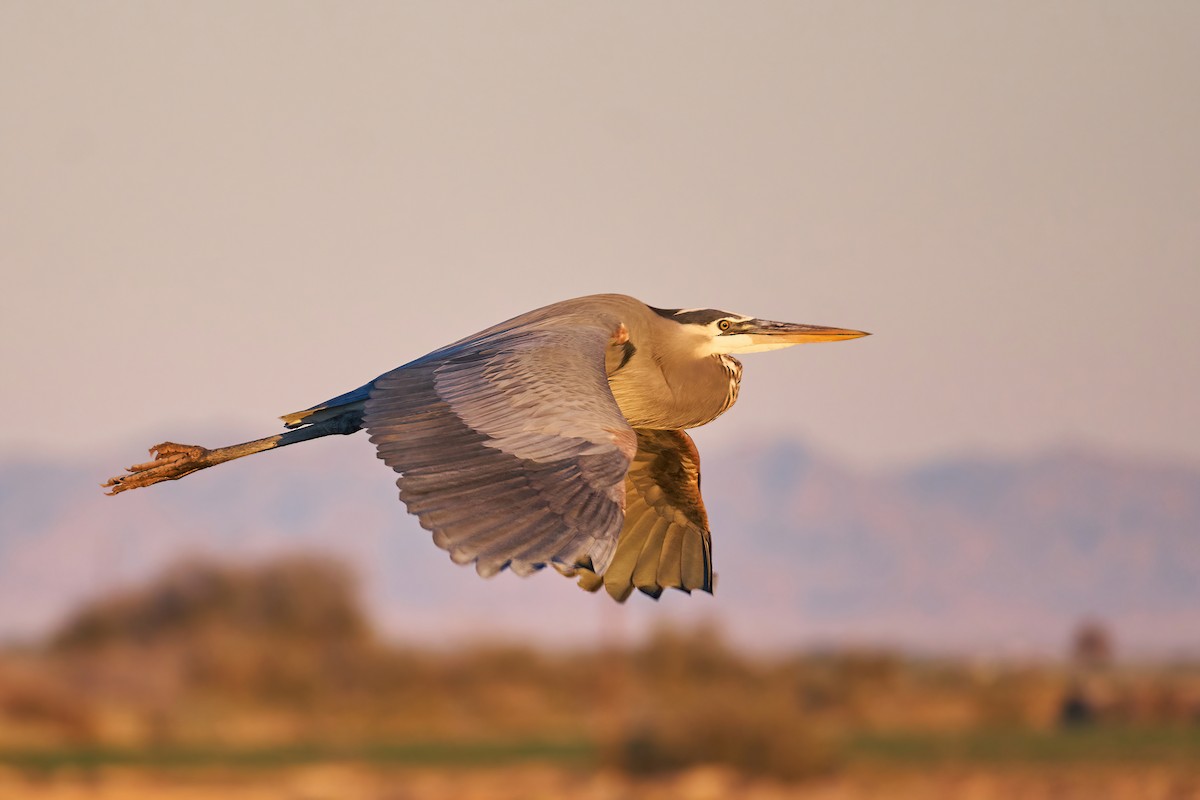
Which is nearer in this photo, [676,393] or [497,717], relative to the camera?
[676,393]

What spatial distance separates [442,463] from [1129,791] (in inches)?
1706

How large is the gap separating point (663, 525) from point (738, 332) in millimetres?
1168

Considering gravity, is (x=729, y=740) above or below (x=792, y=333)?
below

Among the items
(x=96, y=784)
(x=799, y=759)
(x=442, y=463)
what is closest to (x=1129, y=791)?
(x=799, y=759)

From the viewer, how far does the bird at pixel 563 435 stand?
6922 mm

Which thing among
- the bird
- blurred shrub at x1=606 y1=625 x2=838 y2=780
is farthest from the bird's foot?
blurred shrub at x1=606 y1=625 x2=838 y2=780

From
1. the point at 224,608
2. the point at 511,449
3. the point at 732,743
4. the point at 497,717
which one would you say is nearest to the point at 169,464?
the point at 511,449

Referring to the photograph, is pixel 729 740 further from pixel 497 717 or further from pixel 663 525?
pixel 663 525

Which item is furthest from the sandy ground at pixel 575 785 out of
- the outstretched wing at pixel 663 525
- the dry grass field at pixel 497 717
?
the outstretched wing at pixel 663 525

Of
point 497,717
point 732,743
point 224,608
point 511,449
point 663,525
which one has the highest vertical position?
point 511,449

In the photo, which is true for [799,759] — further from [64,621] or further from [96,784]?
[64,621]

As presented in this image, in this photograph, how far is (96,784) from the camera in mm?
44281

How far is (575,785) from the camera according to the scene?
46938mm

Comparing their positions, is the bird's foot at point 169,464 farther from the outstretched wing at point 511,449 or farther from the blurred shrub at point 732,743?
the blurred shrub at point 732,743
